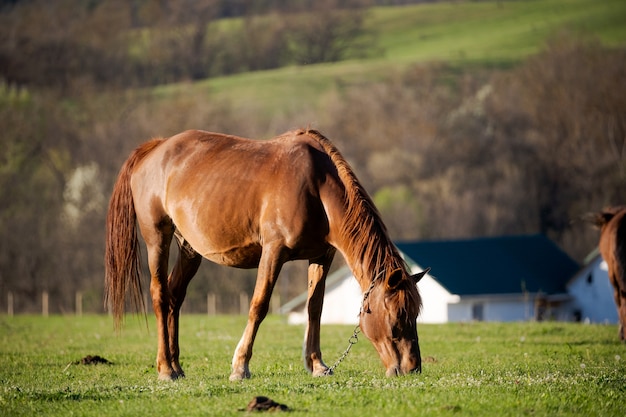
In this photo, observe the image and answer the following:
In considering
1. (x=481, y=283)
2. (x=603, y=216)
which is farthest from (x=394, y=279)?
(x=481, y=283)

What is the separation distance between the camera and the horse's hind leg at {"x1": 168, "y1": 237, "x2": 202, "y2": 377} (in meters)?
12.9

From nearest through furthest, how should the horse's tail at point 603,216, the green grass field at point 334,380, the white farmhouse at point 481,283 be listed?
the green grass field at point 334,380 → the horse's tail at point 603,216 → the white farmhouse at point 481,283

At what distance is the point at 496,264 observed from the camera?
190 ft

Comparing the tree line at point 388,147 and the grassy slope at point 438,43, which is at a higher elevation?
the grassy slope at point 438,43

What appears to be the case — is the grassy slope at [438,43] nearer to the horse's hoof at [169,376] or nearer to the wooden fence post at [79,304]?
the wooden fence post at [79,304]

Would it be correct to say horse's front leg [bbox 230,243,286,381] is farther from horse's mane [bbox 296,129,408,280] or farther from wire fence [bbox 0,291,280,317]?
wire fence [bbox 0,291,280,317]

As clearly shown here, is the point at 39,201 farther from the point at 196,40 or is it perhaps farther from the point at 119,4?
the point at 119,4

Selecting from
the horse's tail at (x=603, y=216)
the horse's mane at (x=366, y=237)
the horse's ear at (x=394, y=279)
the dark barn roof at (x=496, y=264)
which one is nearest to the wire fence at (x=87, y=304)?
the dark barn roof at (x=496, y=264)

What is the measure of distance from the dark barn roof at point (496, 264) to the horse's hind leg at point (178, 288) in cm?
4086

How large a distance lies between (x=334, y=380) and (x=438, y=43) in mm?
108743

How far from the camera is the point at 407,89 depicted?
90.5 metres

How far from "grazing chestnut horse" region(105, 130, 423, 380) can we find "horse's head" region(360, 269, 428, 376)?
0.01 metres

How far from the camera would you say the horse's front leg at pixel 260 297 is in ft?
39.0

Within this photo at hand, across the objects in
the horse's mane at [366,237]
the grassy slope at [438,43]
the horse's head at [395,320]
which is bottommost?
the horse's head at [395,320]
